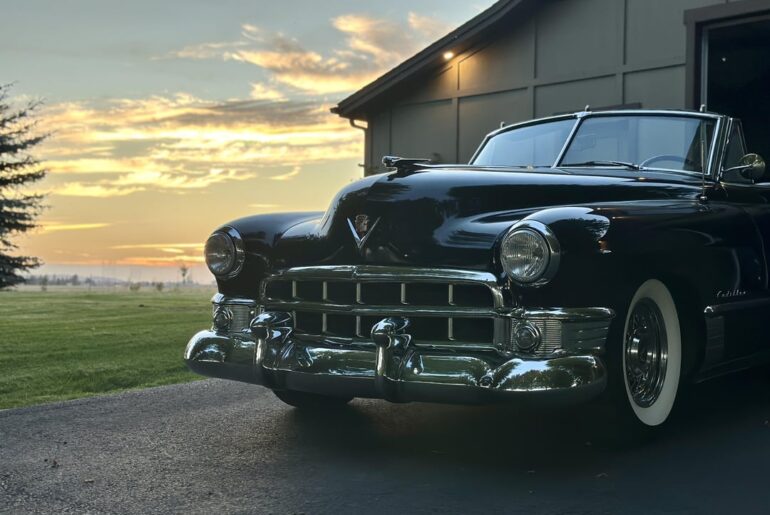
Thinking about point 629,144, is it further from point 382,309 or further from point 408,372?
point 408,372

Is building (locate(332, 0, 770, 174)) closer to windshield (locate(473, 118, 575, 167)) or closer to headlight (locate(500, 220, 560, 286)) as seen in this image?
windshield (locate(473, 118, 575, 167))

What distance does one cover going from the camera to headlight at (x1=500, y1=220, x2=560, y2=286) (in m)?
3.58

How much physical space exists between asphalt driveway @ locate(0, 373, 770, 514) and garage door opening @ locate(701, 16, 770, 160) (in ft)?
20.5

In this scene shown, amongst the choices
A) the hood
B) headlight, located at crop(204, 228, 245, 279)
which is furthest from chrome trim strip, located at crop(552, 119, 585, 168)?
headlight, located at crop(204, 228, 245, 279)

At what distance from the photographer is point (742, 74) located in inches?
459

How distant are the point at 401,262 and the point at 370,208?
0.39 m

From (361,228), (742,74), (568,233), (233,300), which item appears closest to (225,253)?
(233,300)

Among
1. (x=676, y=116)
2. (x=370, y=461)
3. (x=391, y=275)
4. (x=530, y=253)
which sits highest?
(x=676, y=116)

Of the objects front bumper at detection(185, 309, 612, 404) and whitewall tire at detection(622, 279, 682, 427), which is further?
whitewall tire at detection(622, 279, 682, 427)

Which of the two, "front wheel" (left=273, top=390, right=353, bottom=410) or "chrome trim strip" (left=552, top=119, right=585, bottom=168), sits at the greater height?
"chrome trim strip" (left=552, top=119, right=585, bottom=168)

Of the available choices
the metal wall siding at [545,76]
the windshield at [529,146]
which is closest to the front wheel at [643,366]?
the windshield at [529,146]

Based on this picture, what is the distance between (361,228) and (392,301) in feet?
1.42

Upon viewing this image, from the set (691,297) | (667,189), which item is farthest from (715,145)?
(691,297)

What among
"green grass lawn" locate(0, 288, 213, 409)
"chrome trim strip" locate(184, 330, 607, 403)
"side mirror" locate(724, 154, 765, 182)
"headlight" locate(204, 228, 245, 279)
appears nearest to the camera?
"chrome trim strip" locate(184, 330, 607, 403)
